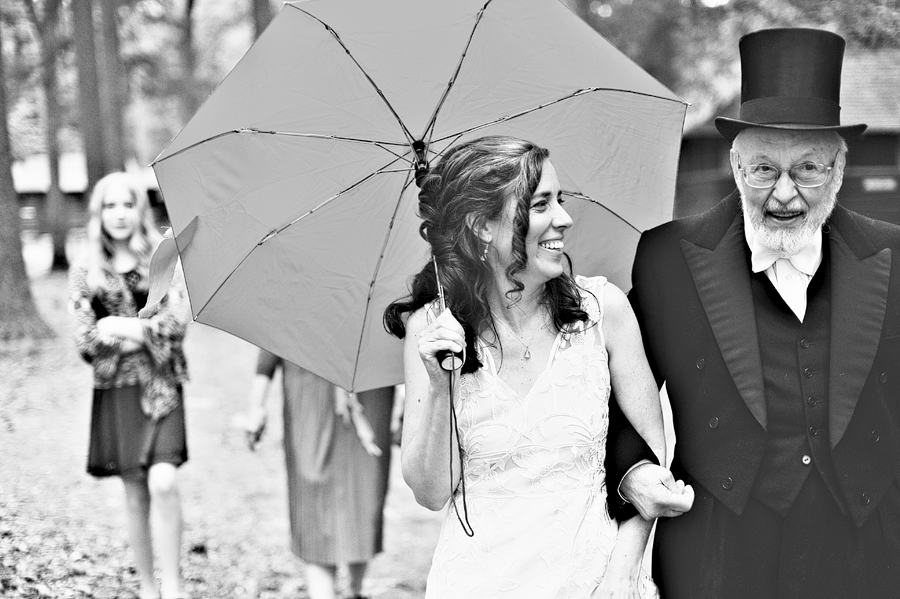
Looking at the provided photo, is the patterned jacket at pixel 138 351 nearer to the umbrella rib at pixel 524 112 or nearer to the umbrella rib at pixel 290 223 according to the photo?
the umbrella rib at pixel 290 223

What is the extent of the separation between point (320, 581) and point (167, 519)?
85cm

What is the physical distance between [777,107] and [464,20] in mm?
979

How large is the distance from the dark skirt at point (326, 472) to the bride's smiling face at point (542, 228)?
102 inches

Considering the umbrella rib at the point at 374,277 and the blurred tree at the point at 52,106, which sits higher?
the blurred tree at the point at 52,106

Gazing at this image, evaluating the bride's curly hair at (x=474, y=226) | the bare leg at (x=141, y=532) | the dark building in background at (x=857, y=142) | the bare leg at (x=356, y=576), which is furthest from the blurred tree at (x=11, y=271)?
the dark building in background at (x=857, y=142)

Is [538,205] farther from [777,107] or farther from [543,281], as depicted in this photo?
[777,107]

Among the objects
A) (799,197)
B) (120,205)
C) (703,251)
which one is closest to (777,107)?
(799,197)

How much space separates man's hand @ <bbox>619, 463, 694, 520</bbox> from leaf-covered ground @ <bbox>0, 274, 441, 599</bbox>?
3480 millimetres

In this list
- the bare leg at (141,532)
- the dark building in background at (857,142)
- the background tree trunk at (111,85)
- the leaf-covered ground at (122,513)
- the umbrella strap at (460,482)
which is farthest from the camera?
the dark building in background at (857,142)

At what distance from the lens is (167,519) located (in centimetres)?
529

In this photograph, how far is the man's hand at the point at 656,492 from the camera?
2.77 metres

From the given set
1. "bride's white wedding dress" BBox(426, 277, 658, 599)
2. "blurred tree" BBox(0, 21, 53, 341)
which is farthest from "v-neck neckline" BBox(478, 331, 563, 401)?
"blurred tree" BBox(0, 21, 53, 341)

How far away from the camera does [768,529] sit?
291cm

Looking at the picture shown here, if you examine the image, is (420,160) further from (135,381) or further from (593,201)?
(135,381)
